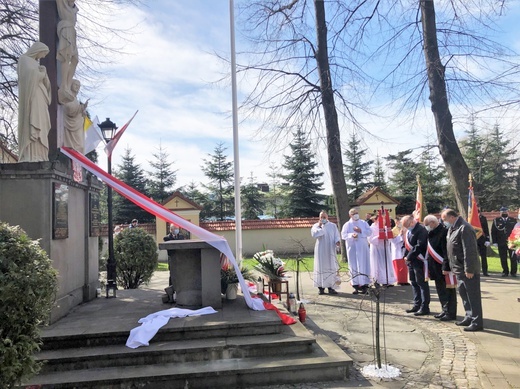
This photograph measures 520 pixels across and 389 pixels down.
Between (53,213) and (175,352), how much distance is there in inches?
122

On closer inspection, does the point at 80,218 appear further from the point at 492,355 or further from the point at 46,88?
the point at 492,355

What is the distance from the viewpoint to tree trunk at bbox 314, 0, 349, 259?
15766mm

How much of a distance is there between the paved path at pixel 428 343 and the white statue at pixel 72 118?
5.77m

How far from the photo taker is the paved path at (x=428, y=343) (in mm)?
4590

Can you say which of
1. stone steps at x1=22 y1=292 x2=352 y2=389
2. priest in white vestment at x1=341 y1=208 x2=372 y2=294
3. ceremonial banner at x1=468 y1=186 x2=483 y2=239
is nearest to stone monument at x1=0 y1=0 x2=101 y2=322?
stone steps at x1=22 y1=292 x2=352 y2=389

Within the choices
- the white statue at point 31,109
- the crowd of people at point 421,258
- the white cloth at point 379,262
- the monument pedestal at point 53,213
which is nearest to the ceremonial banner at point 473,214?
the crowd of people at point 421,258

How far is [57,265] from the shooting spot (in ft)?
20.7

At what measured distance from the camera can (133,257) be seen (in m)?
11.0

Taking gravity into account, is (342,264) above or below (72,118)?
below

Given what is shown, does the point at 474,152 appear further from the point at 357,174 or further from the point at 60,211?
the point at 60,211

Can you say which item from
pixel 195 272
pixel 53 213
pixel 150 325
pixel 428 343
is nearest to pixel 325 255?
pixel 428 343

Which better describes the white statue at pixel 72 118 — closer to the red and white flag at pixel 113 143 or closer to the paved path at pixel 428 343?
the red and white flag at pixel 113 143

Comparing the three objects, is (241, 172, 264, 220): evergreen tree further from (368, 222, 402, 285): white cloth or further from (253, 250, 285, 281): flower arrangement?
(253, 250, 285, 281): flower arrangement

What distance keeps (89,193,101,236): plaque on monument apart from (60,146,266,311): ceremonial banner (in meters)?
1.28
